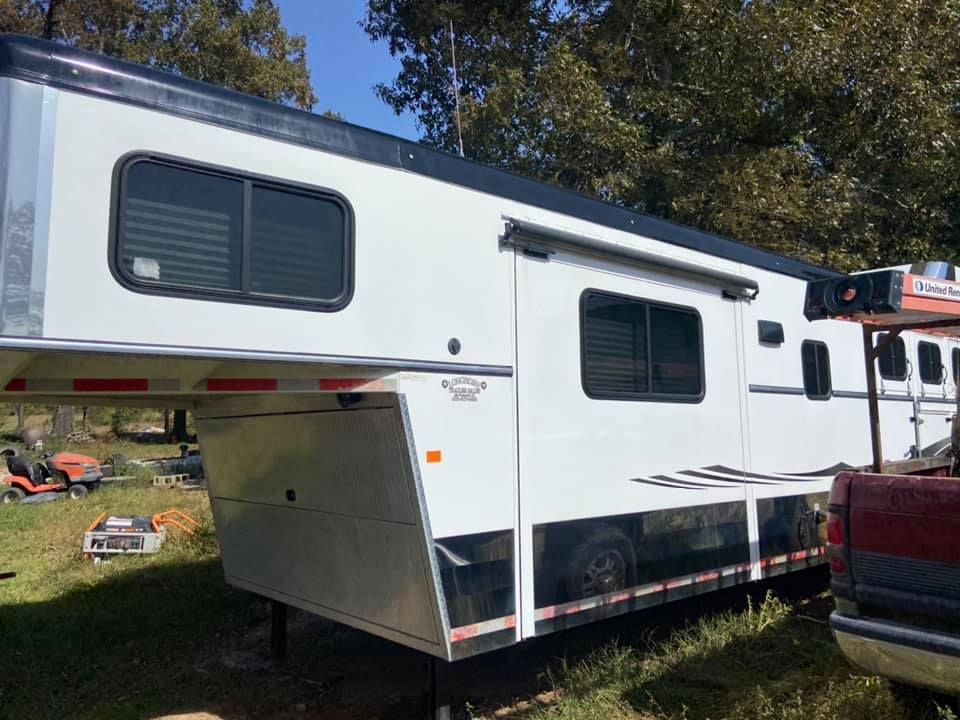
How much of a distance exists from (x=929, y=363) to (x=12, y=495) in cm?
1399

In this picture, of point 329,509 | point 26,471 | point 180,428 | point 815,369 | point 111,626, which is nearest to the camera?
point 329,509

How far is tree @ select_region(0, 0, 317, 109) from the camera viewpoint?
15109mm

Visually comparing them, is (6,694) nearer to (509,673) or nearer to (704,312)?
(509,673)

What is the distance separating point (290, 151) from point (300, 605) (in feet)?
9.02

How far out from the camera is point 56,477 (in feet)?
47.0

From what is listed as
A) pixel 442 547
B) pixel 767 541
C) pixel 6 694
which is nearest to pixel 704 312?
pixel 767 541

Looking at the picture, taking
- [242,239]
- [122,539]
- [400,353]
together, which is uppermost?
[242,239]

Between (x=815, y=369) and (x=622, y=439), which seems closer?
(x=622, y=439)

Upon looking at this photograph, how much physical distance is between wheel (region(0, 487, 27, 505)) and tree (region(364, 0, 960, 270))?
992 cm

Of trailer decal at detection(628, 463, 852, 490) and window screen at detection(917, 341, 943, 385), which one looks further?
window screen at detection(917, 341, 943, 385)

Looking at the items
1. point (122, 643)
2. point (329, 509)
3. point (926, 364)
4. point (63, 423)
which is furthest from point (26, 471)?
point (63, 423)

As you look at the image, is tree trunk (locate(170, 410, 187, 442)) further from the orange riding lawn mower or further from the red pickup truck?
the red pickup truck

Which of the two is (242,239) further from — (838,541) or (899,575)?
(899,575)

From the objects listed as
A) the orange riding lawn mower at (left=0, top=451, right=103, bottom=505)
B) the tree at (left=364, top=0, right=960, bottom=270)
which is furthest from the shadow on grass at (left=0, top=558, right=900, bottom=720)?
the orange riding lawn mower at (left=0, top=451, right=103, bottom=505)
